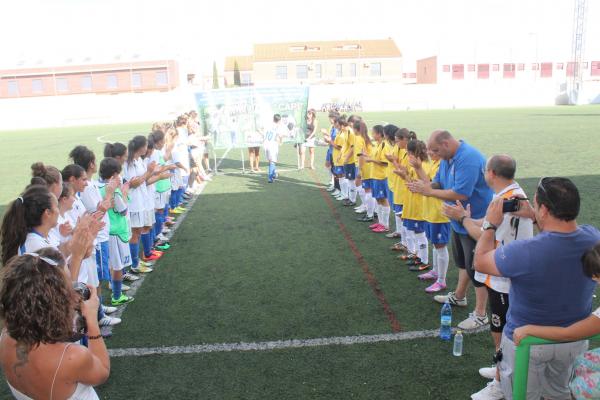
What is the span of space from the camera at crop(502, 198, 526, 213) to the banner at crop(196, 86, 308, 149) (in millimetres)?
12265

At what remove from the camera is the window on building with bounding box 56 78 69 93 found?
6806 cm

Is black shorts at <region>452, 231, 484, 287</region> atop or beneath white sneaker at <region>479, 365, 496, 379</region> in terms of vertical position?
atop

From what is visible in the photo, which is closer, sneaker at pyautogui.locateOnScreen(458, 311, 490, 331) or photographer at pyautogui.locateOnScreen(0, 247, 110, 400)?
photographer at pyautogui.locateOnScreen(0, 247, 110, 400)

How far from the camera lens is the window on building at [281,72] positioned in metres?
76.9

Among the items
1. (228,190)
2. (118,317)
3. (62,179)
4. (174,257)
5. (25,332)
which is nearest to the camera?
(25,332)

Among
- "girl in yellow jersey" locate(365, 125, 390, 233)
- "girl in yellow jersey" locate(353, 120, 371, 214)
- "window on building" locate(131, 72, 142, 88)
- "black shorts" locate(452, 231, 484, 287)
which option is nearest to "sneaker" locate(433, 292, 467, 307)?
"black shorts" locate(452, 231, 484, 287)

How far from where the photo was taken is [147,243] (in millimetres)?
7859

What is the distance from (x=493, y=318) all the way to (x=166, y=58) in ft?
227

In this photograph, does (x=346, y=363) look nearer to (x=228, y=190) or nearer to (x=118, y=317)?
(x=118, y=317)

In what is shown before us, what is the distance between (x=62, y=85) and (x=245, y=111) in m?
63.7

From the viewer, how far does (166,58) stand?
66750 mm

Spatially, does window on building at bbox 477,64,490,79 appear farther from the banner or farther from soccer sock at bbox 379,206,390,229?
soccer sock at bbox 379,206,390,229

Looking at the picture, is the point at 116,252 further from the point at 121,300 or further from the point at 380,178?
the point at 380,178

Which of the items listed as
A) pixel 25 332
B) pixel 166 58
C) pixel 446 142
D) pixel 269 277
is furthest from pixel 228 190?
pixel 166 58
